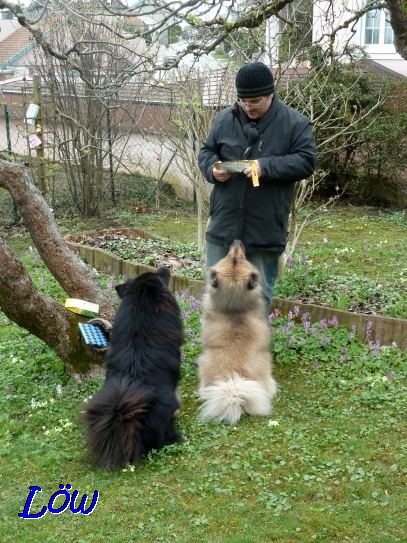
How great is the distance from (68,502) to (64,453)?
20.5 inches

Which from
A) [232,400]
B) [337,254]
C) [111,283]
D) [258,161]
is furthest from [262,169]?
[337,254]

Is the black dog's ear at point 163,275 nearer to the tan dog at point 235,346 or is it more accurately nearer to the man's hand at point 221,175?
the tan dog at point 235,346

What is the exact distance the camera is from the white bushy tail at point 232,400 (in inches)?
171

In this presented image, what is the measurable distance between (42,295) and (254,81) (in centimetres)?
220

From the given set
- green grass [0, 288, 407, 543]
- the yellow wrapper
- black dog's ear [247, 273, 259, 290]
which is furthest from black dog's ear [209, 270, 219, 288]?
the yellow wrapper

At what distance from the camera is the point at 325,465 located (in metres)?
3.78

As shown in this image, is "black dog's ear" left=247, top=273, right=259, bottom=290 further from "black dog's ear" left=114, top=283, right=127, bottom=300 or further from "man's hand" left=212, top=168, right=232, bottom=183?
"black dog's ear" left=114, top=283, right=127, bottom=300

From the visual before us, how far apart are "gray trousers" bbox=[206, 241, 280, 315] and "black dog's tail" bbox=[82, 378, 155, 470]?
1484 millimetres

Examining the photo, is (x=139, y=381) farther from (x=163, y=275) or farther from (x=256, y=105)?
(x=256, y=105)

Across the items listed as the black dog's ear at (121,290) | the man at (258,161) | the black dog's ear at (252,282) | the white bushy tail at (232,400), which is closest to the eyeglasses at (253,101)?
the man at (258,161)

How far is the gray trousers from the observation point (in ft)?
16.0

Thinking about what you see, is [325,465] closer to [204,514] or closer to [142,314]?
[204,514]

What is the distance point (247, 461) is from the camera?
385 cm

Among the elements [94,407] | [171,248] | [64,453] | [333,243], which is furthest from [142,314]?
[333,243]
